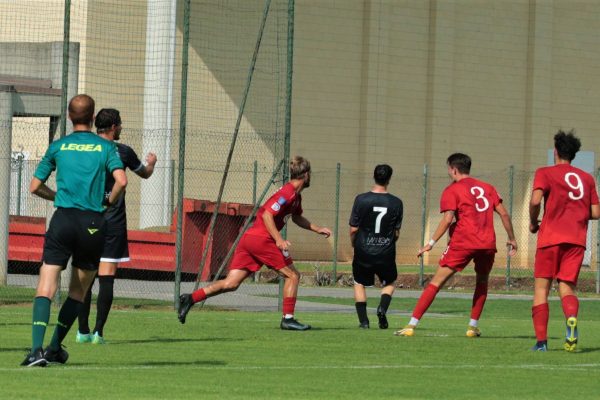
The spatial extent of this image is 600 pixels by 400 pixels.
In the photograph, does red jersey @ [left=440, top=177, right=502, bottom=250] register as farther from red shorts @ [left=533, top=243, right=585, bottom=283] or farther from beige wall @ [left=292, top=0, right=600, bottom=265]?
beige wall @ [left=292, top=0, right=600, bottom=265]

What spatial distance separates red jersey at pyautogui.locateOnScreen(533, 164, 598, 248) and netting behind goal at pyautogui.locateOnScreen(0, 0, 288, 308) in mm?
9972

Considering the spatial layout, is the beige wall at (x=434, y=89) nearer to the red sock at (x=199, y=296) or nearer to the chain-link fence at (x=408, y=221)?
the chain-link fence at (x=408, y=221)

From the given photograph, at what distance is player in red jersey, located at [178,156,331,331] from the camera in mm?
15352

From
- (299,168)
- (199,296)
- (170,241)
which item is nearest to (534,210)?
(299,168)

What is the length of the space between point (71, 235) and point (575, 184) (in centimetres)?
513

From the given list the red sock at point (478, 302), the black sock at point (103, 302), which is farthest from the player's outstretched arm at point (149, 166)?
the red sock at point (478, 302)

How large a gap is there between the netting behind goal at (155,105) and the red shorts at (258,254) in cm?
721

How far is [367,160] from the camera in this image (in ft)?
129

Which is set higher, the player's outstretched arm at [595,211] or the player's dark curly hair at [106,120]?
the player's dark curly hair at [106,120]

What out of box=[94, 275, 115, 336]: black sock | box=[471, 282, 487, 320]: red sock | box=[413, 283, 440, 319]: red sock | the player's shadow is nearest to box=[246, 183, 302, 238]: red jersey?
the player's shadow

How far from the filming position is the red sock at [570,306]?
43.5ft

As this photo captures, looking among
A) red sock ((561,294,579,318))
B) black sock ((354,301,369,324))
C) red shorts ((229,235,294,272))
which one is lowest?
black sock ((354,301,369,324))

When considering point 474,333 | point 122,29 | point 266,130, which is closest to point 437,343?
point 474,333

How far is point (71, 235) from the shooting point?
10688 millimetres
